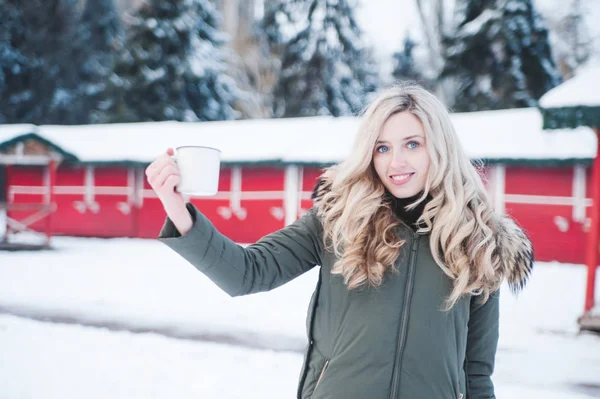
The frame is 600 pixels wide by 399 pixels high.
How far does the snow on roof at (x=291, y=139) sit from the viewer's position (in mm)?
11602

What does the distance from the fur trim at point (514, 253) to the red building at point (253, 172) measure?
9.25 meters

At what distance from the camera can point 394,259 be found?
1.54m

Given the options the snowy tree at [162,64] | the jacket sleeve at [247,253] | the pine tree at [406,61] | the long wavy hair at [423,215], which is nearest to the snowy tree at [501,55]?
the pine tree at [406,61]

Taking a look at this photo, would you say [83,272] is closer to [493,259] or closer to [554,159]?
[493,259]

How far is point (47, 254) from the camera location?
1101 centimetres

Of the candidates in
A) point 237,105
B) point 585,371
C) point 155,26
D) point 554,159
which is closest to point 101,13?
point 155,26

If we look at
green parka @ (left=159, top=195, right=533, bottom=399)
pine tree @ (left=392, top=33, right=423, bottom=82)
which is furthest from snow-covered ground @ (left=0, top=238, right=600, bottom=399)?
pine tree @ (left=392, top=33, right=423, bottom=82)

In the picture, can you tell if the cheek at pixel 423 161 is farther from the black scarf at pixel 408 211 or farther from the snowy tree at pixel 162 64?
the snowy tree at pixel 162 64

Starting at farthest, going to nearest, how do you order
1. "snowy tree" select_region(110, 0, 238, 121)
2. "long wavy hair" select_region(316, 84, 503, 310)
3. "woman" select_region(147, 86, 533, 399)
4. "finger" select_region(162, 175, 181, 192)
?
"snowy tree" select_region(110, 0, 238, 121), "long wavy hair" select_region(316, 84, 503, 310), "woman" select_region(147, 86, 533, 399), "finger" select_region(162, 175, 181, 192)

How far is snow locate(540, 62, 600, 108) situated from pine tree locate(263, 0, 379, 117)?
19.2m

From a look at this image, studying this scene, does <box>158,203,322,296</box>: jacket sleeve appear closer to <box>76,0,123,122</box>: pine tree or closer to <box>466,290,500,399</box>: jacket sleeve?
<box>466,290,500,399</box>: jacket sleeve

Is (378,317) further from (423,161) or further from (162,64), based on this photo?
(162,64)

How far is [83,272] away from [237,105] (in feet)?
63.5

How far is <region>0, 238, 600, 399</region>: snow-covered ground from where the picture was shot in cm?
391
